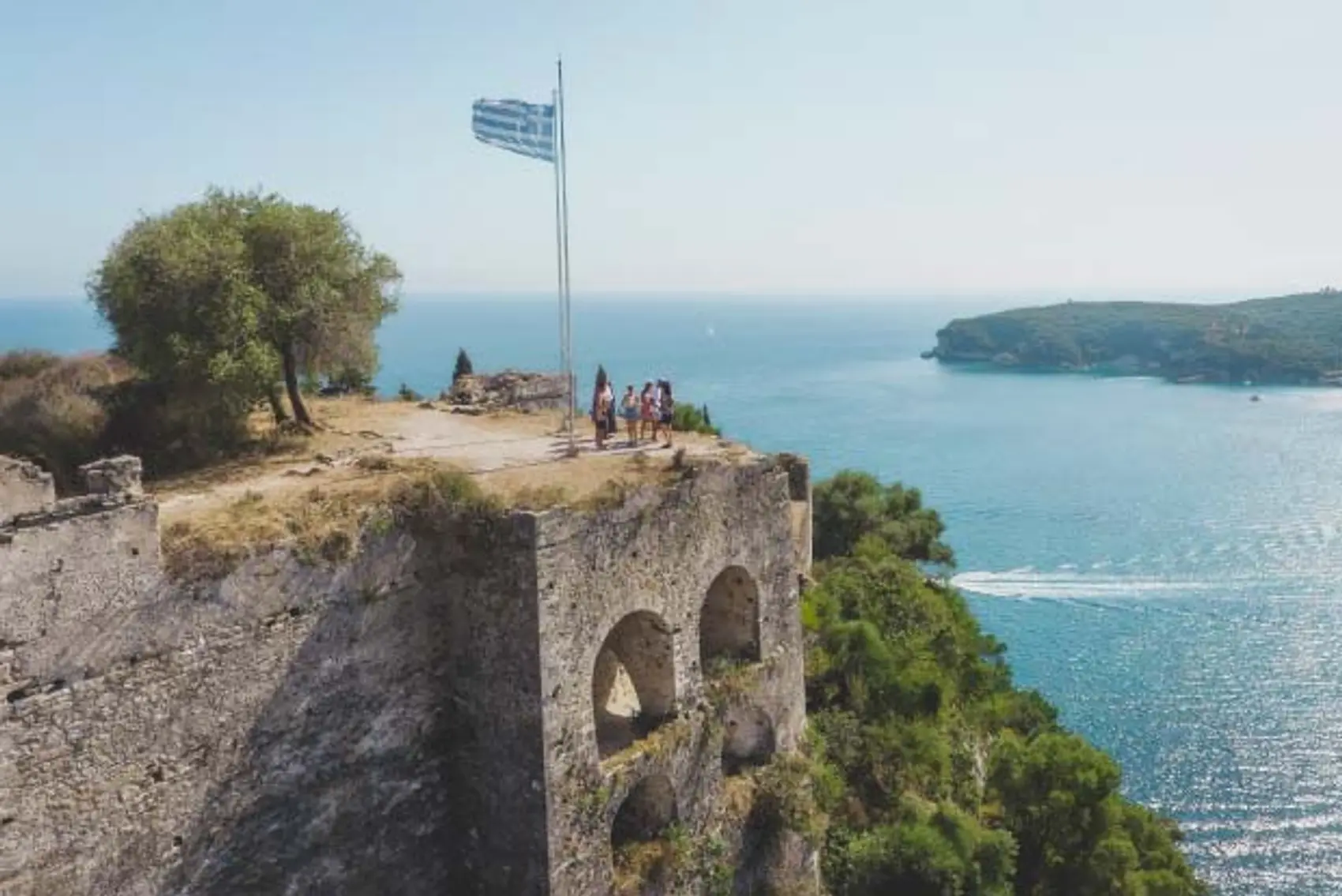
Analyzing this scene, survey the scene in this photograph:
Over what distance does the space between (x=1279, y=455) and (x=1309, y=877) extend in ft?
237

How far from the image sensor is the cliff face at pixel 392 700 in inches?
538

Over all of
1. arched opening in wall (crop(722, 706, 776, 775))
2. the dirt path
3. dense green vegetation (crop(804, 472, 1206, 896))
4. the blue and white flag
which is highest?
the blue and white flag

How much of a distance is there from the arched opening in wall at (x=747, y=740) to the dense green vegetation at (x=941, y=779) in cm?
129

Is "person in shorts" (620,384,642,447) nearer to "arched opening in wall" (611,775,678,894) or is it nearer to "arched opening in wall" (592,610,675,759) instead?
"arched opening in wall" (592,610,675,759)

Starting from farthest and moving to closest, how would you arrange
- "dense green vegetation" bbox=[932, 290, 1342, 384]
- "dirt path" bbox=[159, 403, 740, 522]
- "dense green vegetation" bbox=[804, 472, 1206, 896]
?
"dense green vegetation" bbox=[932, 290, 1342, 384] < "dense green vegetation" bbox=[804, 472, 1206, 896] < "dirt path" bbox=[159, 403, 740, 522]

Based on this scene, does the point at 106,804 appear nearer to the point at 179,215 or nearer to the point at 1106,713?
the point at 179,215

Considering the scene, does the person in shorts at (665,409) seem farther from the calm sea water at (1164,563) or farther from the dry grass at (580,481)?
the calm sea water at (1164,563)

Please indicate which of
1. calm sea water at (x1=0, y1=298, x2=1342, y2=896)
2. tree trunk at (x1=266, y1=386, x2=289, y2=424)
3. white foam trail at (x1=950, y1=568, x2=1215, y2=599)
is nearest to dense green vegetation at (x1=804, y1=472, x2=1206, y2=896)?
tree trunk at (x1=266, y1=386, x2=289, y2=424)

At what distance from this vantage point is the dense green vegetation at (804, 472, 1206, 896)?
76.0ft

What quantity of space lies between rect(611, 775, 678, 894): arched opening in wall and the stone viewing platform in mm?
54

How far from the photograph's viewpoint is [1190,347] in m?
176

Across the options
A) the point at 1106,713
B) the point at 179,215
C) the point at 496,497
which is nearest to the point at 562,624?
the point at 496,497

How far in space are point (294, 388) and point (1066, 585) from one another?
54.5 meters

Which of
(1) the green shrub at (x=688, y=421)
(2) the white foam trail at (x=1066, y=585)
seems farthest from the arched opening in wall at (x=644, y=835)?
(2) the white foam trail at (x=1066, y=585)
